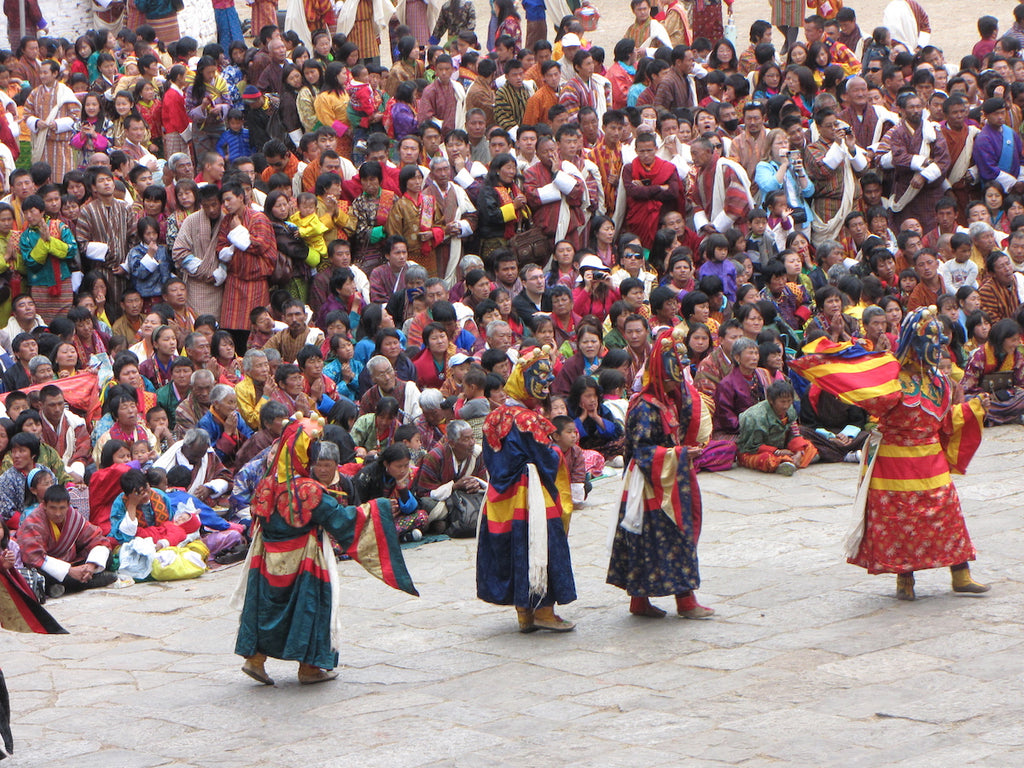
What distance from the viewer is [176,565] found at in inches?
364

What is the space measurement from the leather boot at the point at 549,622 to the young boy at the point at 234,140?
7.63m

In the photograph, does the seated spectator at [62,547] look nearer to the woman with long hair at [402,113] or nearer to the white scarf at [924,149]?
the woman with long hair at [402,113]

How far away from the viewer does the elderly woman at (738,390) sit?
11.0 meters

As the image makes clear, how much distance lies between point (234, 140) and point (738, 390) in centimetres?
572

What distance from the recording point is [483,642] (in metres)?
7.73

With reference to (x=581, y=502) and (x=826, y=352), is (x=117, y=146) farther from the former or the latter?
(x=826, y=352)

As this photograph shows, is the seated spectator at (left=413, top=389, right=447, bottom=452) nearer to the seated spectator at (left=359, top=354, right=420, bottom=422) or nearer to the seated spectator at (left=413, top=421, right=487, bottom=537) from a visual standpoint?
the seated spectator at (left=359, top=354, right=420, bottom=422)

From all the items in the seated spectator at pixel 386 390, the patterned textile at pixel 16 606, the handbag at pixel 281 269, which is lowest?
the patterned textile at pixel 16 606

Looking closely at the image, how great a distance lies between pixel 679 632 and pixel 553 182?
19.9 feet

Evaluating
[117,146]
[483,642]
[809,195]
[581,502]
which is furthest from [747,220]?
[483,642]

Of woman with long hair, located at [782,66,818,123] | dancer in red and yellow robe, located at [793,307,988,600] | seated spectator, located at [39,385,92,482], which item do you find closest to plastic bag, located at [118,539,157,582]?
seated spectator, located at [39,385,92,482]

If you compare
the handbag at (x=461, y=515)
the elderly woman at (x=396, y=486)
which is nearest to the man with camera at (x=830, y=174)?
the handbag at (x=461, y=515)

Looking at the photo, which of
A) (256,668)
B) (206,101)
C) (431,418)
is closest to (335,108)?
(206,101)

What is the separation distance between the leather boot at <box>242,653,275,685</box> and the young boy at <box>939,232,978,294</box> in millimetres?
7829
